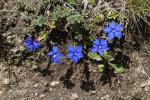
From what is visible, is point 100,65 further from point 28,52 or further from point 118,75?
point 28,52

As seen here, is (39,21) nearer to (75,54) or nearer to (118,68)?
(75,54)

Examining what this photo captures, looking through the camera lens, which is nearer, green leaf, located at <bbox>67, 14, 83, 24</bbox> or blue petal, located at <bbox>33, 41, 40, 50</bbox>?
green leaf, located at <bbox>67, 14, 83, 24</bbox>

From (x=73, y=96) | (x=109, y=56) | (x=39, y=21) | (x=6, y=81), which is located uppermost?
(x=39, y=21)

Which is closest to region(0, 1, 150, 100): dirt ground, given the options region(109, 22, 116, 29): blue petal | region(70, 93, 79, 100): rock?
region(70, 93, 79, 100): rock

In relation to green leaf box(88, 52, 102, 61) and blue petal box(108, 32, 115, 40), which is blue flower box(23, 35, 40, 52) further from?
blue petal box(108, 32, 115, 40)

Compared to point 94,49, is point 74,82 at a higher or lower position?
lower

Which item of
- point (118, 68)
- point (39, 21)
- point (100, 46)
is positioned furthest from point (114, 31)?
point (39, 21)

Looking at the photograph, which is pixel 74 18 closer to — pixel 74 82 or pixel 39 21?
pixel 39 21

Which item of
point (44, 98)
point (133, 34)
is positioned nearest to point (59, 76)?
point (44, 98)

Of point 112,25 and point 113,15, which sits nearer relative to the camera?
point 112,25

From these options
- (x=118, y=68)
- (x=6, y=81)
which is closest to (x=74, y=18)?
(x=118, y=68)
